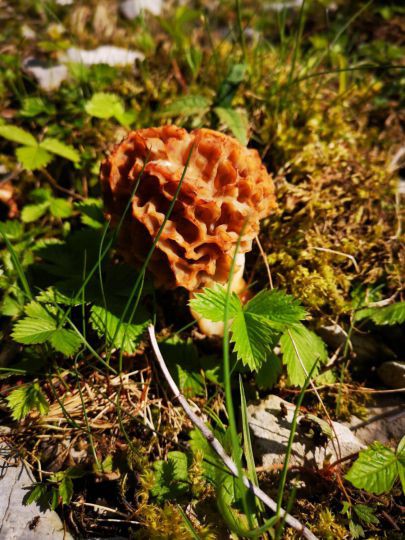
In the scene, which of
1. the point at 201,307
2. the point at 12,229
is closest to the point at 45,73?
the point at 12,229

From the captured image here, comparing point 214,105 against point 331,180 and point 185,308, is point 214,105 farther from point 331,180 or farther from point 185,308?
point 185,308

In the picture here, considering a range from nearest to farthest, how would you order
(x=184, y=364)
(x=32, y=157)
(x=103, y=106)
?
(x=184, y=364), (x=32, y=157), (x=103, y=106)

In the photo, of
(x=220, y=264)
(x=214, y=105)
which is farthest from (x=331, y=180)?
(x=220, y=264)

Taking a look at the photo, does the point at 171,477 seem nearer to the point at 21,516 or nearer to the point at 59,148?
the point at 21,516

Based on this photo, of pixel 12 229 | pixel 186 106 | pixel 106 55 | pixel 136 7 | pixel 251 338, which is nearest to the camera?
pixel 251 338

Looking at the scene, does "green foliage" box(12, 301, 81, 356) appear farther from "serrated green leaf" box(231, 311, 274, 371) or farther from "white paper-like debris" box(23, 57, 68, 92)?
"white paper-like debris" box(23, 57, 68, 92)

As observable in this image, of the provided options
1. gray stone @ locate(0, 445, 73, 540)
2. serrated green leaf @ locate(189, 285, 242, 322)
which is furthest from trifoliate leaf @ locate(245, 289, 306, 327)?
gray stone @ locate(0, 445, 73, 540)
